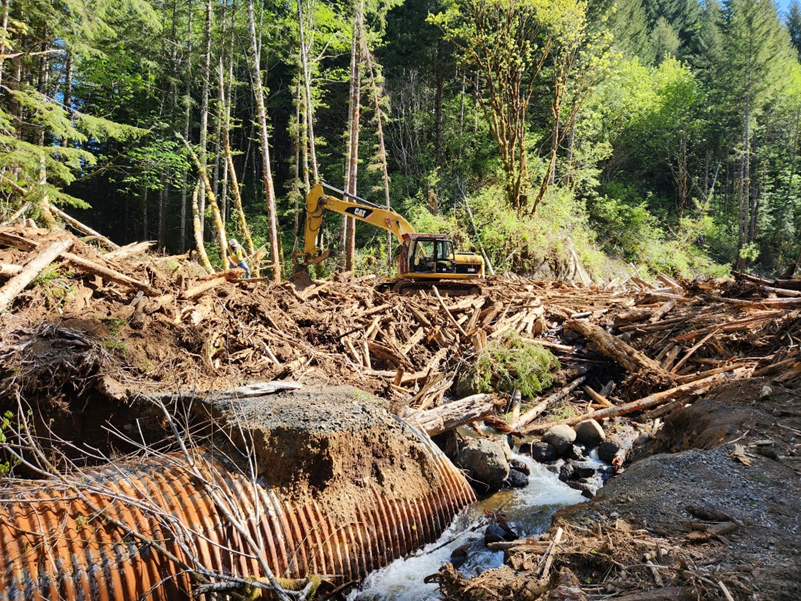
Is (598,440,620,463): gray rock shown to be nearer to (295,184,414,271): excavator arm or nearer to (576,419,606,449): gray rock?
(576,419,606,449): gray rock

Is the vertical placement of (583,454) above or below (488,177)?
below

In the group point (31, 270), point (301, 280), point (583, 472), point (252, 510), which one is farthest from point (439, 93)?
point (252, 510)

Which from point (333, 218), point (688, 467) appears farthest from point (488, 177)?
point (688, 467)

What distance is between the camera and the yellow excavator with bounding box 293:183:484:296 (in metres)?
13.0

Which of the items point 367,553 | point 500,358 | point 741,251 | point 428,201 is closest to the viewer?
point 367,553

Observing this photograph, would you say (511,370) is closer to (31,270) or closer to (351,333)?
(351,333)

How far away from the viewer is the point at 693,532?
384 centimetres

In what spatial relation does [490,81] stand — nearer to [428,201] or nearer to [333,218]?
[428,201]

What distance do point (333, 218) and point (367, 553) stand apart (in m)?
24.3

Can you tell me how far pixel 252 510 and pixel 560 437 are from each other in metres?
5.28

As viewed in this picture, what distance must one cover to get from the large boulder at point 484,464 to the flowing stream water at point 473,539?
0.20 m

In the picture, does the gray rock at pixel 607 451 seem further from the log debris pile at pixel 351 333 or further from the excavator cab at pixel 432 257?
the excavator cab at pixel 432 257

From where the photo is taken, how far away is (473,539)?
5.32 meters

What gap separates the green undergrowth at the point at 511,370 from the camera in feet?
31.3
